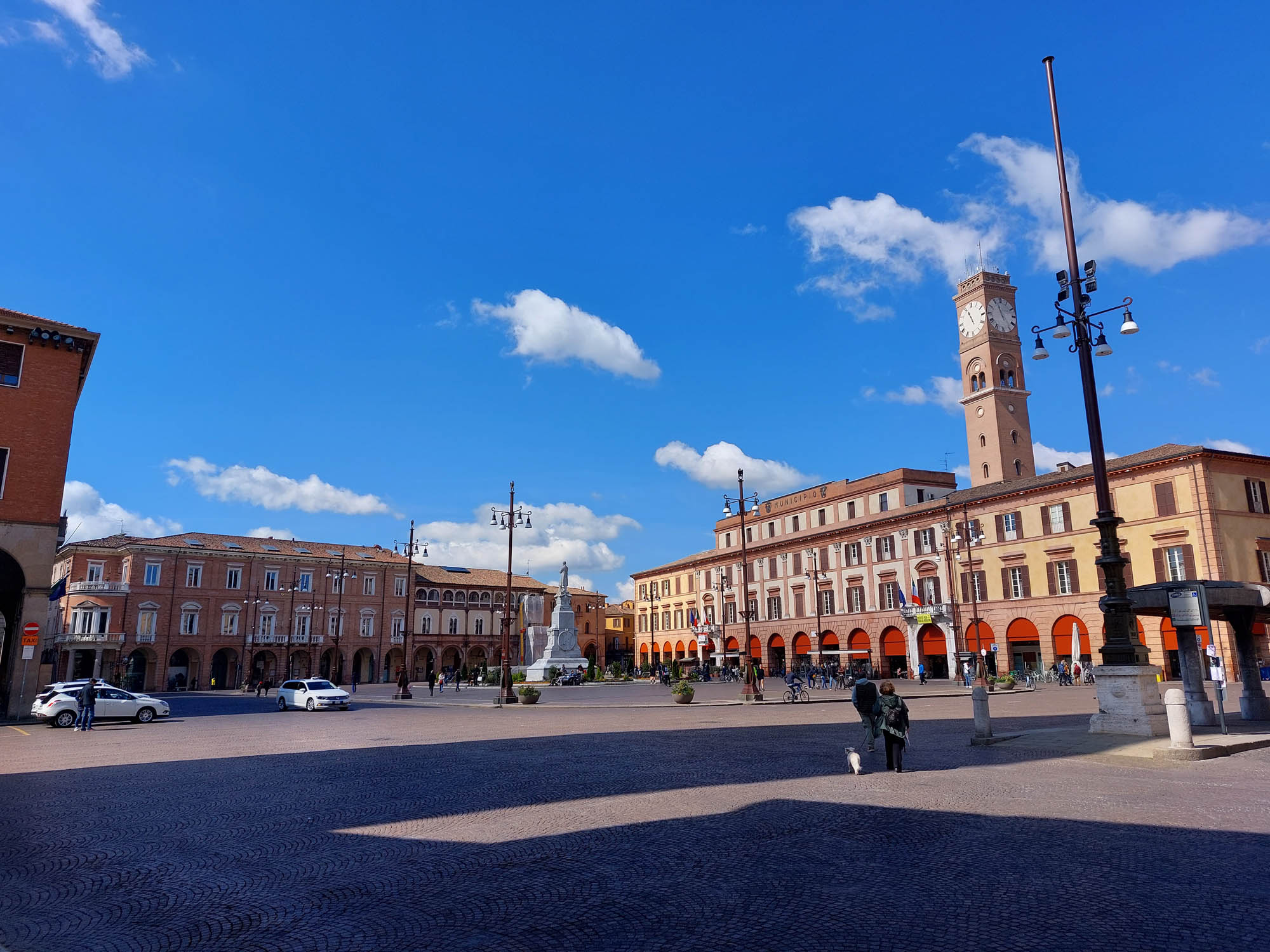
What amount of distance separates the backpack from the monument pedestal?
472cm

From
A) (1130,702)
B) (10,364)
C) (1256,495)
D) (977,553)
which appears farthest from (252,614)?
(1256,495)

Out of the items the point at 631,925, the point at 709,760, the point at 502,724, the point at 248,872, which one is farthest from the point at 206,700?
the point at 631,925

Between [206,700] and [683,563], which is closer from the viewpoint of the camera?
[206,700]

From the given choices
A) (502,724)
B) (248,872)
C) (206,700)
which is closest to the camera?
(248,872)

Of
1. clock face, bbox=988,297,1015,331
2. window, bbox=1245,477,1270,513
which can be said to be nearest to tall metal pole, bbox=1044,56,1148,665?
window, bbox=1245,477,1270,513

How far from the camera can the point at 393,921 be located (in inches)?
220

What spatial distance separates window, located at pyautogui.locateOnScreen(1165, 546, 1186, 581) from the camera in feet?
143

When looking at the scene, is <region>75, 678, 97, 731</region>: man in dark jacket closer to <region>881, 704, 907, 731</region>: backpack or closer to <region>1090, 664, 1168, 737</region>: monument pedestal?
<region>881, 704, 907, 731</region>: backpack

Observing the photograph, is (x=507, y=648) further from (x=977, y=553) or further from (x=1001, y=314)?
(x=1001, y=314)

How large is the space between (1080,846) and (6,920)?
8.67 m

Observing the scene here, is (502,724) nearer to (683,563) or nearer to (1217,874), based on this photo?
(1217,874)

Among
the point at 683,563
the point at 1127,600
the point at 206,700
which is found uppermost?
the point at 683,563

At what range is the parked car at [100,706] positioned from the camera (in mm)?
25594

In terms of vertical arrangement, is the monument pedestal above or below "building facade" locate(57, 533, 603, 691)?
below
